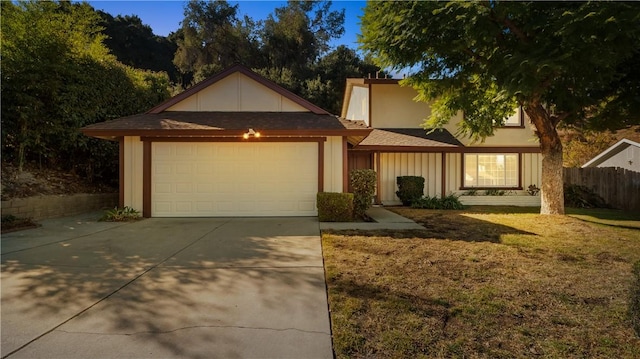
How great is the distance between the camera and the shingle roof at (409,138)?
41.1 ft

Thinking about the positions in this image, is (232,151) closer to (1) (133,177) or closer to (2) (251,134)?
(2) (251,134)

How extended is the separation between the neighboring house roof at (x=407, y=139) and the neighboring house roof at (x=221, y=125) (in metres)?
3.06

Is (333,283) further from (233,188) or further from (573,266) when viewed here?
(233,188)

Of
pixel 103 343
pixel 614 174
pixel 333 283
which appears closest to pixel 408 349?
pixel 333 283

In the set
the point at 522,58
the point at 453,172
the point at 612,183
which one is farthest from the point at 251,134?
the point at 612,183

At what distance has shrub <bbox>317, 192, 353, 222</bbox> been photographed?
851 cm

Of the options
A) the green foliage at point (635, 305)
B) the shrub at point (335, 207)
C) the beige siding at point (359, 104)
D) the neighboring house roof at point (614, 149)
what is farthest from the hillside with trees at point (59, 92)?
the neighboring house roof at point (614, 149)

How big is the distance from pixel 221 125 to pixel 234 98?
1.64 m

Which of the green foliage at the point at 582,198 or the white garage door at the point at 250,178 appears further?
the green foliage at the point at 582,198

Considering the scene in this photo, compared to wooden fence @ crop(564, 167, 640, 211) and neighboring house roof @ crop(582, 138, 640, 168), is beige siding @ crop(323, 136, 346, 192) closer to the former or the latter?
wooden fence @ crop(564, 167, 640, 211)

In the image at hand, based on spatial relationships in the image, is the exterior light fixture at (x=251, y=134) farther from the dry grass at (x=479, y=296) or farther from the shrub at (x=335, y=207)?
the dry grass at (x=479, y=296)

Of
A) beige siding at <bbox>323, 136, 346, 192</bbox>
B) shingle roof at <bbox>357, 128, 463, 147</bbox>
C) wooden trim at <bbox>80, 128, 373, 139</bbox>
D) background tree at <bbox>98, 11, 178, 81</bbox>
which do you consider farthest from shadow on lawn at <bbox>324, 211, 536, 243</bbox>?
background tree at <bbox>98, 11, 178, 81</bbox>

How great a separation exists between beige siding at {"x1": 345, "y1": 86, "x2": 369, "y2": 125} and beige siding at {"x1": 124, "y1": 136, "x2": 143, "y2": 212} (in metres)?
8.88

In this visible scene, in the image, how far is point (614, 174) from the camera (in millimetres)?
12820
